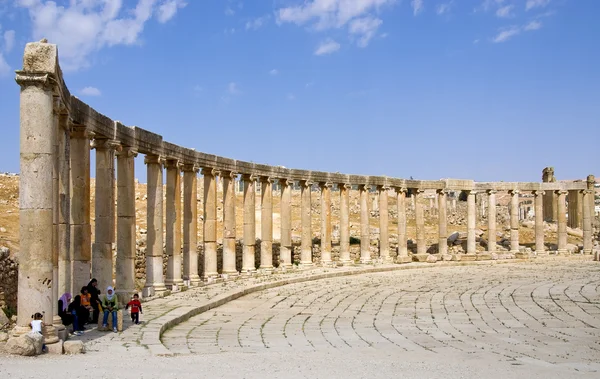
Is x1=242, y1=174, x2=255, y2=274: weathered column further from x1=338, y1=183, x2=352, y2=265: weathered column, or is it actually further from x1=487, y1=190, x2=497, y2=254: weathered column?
x1=487, y1=190, x2=497, y2=254: weathered column

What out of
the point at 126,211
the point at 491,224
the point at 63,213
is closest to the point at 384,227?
the point at 491,224

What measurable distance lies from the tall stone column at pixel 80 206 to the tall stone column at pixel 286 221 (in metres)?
17.8

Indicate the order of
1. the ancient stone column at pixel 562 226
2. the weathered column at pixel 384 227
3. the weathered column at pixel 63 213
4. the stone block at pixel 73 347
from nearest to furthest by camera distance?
1. the stone block at pixel 73 347
2. the weathered column at pixel 63 213
3. the weathered column at pixel 384 227
4. the ancient stone column at pixel 562 226

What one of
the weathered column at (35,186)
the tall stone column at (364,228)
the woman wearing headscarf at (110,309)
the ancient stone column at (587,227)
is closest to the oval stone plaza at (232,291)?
the weathered column at (35,186)

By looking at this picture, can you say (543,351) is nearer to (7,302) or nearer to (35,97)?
(35,97)

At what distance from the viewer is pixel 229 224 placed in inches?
1259

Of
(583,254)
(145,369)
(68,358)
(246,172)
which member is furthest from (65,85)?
(583,254)

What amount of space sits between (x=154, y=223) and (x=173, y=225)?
1.78 metres

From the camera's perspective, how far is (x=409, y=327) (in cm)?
1830

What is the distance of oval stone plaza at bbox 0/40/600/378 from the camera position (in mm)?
12953

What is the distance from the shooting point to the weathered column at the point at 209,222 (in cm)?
2973

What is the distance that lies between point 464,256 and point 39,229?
34.8 meters

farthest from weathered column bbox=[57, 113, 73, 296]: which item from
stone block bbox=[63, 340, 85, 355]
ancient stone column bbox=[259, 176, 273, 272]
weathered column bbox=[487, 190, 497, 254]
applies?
weathered column bbox=[487, 190, 497, 254]

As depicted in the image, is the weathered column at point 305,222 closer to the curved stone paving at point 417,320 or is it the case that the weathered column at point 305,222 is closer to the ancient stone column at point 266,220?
→ the ancient stone column at point 266,220
